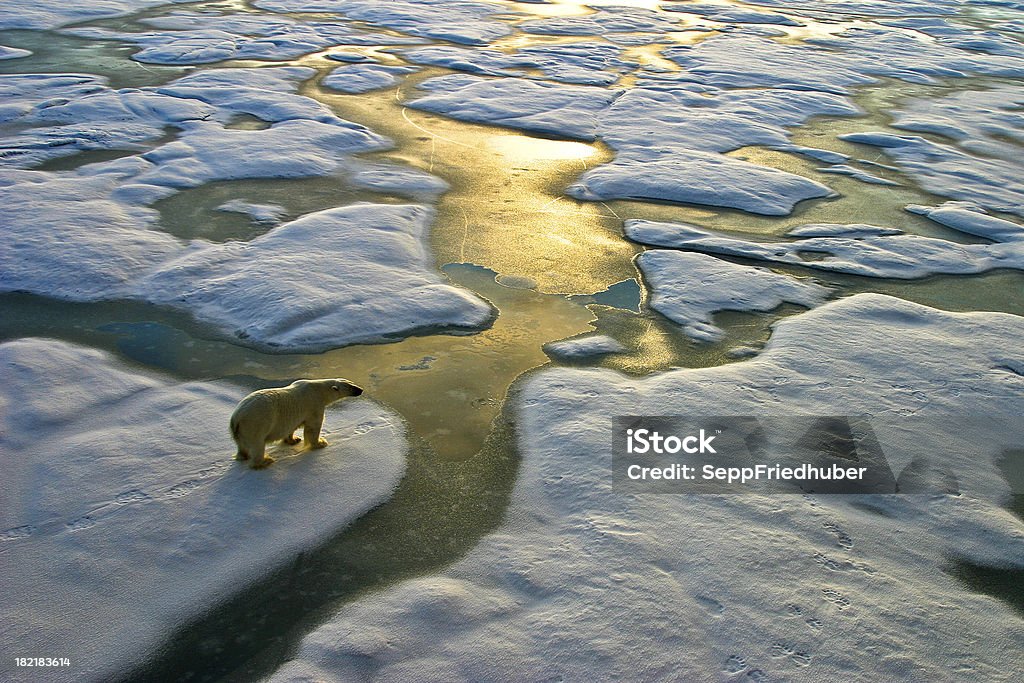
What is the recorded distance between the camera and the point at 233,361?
586 centimetres

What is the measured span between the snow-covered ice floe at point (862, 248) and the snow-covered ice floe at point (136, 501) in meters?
4.62

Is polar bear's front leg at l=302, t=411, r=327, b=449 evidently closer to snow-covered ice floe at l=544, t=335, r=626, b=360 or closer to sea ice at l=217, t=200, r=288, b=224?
snow-covered ice floe at l=544, t=335, r=626, b=360

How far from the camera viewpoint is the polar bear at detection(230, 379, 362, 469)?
4.52 metres

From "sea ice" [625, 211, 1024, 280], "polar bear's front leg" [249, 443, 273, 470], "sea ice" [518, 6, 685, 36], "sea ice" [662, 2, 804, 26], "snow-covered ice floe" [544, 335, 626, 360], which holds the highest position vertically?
"sea ice" [662, 2, 804, 26]

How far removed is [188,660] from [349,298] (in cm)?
366

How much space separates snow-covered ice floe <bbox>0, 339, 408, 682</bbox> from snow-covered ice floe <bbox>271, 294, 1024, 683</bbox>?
72 centimetres

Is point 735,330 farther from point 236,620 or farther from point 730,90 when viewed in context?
point 730,90

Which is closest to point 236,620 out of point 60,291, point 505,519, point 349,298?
point 505,519

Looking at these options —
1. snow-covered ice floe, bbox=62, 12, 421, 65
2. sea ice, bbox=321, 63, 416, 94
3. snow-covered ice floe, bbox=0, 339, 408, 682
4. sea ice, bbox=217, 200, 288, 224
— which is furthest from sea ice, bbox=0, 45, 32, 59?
snow-covered ice floe, bbox=0, 339, 408, 682

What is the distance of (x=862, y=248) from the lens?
8531mm

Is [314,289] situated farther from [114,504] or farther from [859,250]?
[859,250]

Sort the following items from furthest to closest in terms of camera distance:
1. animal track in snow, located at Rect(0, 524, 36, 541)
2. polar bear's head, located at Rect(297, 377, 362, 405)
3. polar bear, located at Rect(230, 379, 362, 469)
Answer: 1. polar bear's head, located at Rect(297, 377, 362, 405)
2. polar bear, located at Rect(230, 379, 362, 469)
3. animal track in snow, located at Rect(0, 524, 36, 541)

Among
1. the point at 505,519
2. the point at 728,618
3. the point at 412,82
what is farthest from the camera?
the point at 412,82

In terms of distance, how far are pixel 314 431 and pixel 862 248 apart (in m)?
6.58
